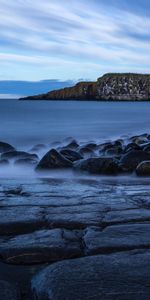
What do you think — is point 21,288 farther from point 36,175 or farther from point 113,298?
point 36,175

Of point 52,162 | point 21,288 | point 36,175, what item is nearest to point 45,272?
point 21,288

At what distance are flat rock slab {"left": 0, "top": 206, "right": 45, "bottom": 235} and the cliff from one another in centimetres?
15437

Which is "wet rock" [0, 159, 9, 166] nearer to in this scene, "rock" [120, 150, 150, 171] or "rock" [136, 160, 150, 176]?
"rock" [120, 150, 150, 171]

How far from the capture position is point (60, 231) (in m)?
4.70

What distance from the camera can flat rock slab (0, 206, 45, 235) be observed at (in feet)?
15.9

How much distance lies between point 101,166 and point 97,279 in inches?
276

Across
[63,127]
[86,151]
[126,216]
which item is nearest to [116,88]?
[63,127]

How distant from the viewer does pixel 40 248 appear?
13.4 ft

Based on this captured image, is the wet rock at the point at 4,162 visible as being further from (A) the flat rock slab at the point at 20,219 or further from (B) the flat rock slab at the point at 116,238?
(B) the flat rock slab at the point at 116,238

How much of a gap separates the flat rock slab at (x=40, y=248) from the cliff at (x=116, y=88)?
155473mm

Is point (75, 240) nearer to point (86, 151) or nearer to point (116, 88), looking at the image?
point (86, 151)

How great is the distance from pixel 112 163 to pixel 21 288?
707 centimetres

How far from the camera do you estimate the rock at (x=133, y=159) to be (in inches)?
418

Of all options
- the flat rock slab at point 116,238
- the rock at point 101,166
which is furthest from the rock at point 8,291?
the rock at point 101,166
